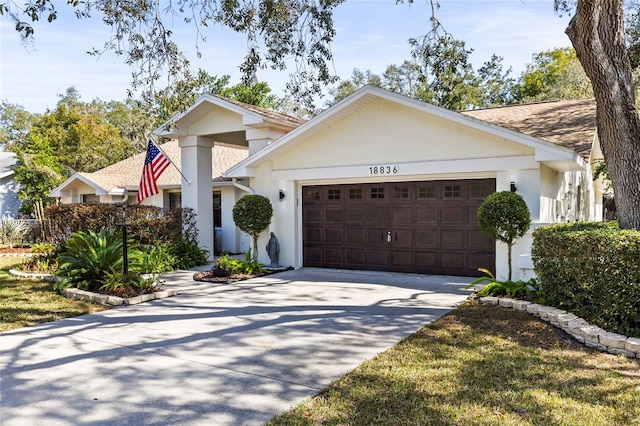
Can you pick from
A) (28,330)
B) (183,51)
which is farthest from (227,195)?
(28,330)

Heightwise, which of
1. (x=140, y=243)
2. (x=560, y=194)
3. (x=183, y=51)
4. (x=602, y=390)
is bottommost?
(x=602, y=390)

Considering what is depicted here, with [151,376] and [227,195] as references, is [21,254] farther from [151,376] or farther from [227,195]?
[151,376]

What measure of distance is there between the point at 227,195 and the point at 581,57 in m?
13.1

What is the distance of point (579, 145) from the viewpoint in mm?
9586

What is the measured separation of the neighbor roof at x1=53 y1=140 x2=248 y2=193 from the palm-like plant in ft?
26.3

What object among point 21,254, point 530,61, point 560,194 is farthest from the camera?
point 530,61

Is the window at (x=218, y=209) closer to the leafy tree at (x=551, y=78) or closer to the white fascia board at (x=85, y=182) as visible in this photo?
the white fascia board at (x=85, y=182)

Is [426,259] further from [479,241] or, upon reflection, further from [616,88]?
[616,88]

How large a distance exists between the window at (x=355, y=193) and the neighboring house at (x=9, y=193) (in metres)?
21.3

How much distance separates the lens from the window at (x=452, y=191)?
10789 mm

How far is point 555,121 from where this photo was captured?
11789 mm

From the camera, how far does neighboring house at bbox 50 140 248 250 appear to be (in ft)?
58.4

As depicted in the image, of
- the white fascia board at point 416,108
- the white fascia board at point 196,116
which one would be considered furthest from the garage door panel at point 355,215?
the white fascia board at point 196,116

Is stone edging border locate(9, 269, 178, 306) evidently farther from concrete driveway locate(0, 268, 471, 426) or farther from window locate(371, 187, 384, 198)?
window locate(371, 187, 384, 198)
